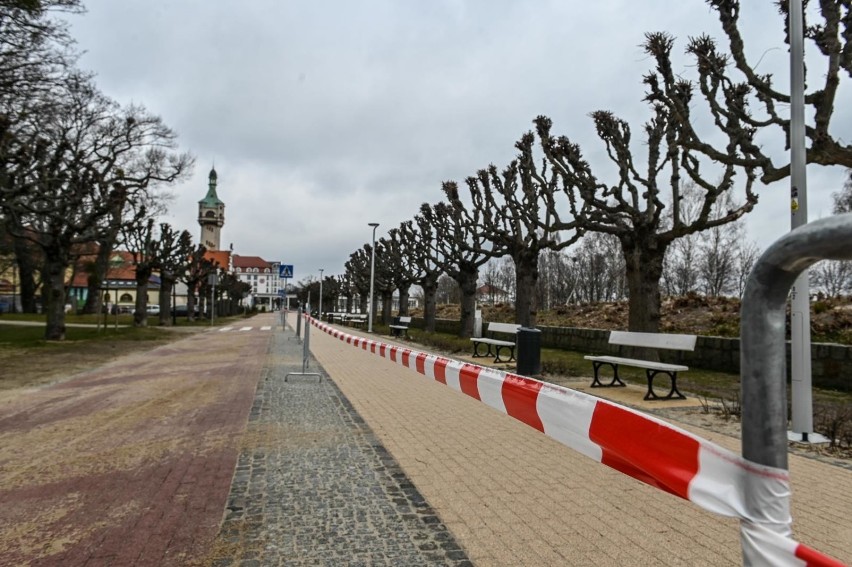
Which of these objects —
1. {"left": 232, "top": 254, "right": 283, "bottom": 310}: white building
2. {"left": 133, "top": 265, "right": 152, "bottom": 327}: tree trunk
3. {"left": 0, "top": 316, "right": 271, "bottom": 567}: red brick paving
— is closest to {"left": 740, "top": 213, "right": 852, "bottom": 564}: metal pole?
{"left": 0, "top": 316, "right": 271, "bottom": 567}: red brick paving

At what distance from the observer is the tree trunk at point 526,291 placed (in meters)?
19.8

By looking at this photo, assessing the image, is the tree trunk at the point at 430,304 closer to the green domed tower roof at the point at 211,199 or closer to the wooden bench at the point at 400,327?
the wooden bench at the point at 400,327

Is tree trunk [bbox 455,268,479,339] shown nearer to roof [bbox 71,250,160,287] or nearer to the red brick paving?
the red brick paving

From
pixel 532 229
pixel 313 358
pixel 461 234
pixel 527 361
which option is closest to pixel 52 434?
pixel 527 361

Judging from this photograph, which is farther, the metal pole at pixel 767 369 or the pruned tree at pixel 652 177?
the pruned tree at pixel 652 177

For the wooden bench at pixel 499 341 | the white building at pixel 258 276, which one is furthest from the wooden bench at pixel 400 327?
the white building at pixel 258 276

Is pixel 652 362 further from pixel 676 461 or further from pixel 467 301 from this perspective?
pixel 467 301

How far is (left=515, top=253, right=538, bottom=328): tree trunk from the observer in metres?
19.8

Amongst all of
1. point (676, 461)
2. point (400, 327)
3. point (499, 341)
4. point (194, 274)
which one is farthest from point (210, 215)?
point (676, 461)

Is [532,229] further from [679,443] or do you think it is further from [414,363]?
[679,443]

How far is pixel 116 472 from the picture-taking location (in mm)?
5156

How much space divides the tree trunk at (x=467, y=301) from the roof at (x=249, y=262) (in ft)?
482

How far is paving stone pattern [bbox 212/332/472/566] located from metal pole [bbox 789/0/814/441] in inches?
184

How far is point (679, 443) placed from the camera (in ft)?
6.97
